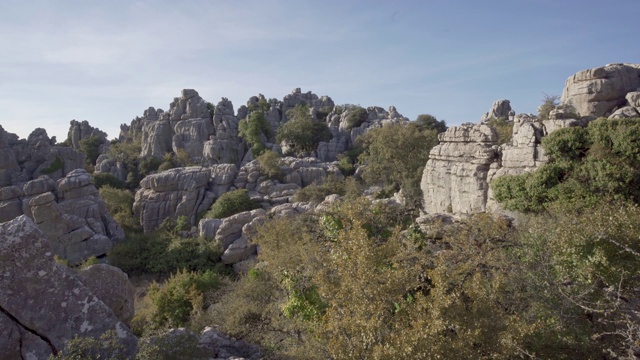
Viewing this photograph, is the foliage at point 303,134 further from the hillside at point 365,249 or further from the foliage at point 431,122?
the foliage at point 431,122

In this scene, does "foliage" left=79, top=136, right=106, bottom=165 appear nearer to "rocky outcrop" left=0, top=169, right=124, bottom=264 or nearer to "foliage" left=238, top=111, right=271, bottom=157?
"foliage" left=238, top=111, right=271, bottom=157

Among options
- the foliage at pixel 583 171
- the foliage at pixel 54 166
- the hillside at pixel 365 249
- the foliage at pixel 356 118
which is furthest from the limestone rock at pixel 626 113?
the foliage at pixel 54 166

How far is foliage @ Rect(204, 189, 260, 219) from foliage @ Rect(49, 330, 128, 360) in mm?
27094

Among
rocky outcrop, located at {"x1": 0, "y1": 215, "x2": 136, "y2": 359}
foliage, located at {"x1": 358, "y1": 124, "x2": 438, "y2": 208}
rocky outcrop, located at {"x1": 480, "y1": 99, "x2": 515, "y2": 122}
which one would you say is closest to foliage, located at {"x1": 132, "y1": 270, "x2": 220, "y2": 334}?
rocky outcrop, located at {"x1": 0, "y1": 215, "x2": 136, "y2": 359}

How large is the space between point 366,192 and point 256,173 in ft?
38.0

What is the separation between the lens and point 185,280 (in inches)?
754

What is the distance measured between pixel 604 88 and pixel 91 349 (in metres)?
24.3

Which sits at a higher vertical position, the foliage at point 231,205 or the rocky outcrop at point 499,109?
the rocky outcrop at point 499,109

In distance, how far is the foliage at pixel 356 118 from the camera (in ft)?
189

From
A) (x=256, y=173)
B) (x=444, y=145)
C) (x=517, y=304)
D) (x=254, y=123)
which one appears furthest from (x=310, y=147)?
(x=517, y=304)

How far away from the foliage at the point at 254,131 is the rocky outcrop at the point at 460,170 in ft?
93.3

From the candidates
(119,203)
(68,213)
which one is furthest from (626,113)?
(119,203)

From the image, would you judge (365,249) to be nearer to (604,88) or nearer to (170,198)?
(604,88)

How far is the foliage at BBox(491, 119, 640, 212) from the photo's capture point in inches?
654
